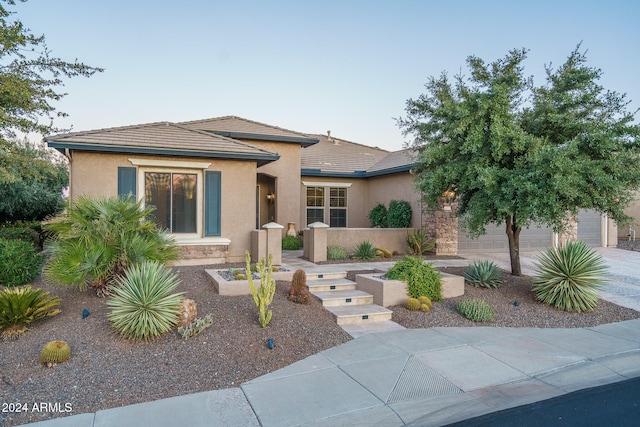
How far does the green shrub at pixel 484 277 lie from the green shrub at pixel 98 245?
688 centimetres

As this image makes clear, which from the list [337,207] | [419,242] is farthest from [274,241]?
[337,207]

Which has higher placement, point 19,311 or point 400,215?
point 400,215

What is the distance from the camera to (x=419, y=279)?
26.5 feet

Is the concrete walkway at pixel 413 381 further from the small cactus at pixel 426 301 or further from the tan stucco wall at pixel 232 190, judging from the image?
the tan stucco wall at pixel 232 190

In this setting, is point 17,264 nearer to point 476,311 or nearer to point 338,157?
point 476,311

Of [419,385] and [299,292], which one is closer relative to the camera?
[419,385]

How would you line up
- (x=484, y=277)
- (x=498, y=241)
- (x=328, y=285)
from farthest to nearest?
(x=498, y=241) < (x=484, y=277) < (x=328, y=285)

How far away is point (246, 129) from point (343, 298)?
10.4 m

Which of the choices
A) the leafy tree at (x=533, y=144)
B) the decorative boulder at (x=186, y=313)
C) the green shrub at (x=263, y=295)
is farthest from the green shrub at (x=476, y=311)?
the decorative boulder at (x=186, y=313)

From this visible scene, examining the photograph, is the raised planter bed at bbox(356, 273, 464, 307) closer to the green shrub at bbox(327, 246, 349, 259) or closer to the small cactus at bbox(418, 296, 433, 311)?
the small cactus at bbox(418, 296, 433, 311)

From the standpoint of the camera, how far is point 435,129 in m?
9.79

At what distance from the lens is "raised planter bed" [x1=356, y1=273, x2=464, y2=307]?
7.77 m

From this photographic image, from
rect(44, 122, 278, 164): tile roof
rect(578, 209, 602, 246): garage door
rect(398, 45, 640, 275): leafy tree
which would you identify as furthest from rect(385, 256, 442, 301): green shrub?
rect(578, 209, 602, 246): garage door

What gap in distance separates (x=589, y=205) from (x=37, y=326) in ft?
34.2
